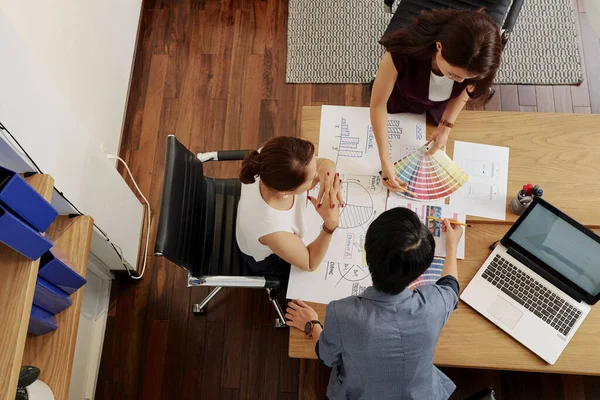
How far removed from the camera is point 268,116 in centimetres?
270

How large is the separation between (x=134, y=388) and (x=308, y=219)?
4.18 feet

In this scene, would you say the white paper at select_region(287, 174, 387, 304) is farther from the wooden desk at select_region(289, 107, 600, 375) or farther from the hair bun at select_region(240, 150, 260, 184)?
the hair bun at select_region(240, 150, 260, 184)

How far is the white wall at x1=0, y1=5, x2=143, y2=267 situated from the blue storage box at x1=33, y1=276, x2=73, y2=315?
1.19 feet

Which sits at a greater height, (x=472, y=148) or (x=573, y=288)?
(x=472, y=148)

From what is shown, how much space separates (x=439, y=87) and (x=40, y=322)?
150 cm

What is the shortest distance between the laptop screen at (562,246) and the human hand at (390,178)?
1.30ft

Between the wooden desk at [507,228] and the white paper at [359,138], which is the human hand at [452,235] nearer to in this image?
the wooden desk at [507,228]

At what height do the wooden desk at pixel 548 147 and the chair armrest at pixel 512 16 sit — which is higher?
the chair armrest at pixel 512 16

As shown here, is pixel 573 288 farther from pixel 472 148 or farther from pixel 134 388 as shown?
pixel 134 388

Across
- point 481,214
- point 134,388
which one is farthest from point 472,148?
point 134,388

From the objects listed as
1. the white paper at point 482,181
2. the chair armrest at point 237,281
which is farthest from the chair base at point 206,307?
the white paper at point 482,181

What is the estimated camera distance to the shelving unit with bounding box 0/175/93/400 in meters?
1.03

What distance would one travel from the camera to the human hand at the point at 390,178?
163 centimetres

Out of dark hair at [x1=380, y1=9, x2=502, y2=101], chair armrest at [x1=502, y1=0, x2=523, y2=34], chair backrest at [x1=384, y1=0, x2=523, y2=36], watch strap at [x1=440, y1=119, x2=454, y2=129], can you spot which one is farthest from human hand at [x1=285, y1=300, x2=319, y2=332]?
chair armrest at [x1=502, y1=0, x2=523, y2=34]
